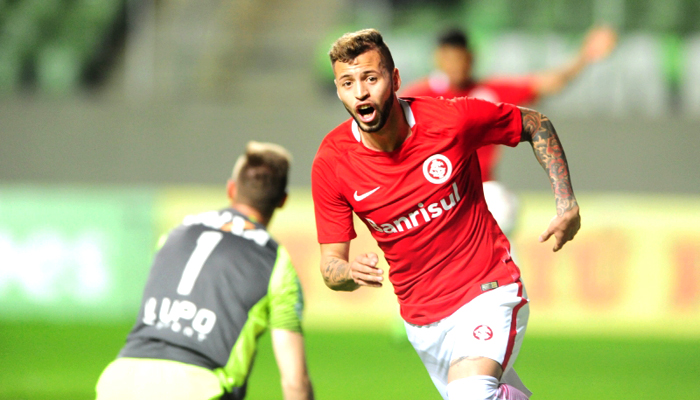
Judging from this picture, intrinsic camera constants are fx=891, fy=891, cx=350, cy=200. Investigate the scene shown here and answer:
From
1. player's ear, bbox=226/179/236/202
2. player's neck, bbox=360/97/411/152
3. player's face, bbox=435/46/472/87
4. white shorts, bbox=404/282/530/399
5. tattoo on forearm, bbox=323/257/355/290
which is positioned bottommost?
white shorts, bbox=404/282/530/399

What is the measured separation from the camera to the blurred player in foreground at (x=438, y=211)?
3.58 m

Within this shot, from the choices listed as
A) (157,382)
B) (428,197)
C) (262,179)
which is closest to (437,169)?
(428,197)

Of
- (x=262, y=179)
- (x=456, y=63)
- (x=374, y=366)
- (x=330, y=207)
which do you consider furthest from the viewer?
(x=374, y=366)

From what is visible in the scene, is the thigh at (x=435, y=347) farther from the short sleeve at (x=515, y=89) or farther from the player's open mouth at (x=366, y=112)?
the short sleeve at (x=515, y=89)

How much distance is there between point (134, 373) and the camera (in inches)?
135

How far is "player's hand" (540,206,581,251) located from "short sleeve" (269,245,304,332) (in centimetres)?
102

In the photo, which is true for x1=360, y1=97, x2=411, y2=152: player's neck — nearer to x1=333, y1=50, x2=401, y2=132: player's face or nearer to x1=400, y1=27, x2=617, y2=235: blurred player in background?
x1=333, y1=50, x2=401, y2=132: player's face

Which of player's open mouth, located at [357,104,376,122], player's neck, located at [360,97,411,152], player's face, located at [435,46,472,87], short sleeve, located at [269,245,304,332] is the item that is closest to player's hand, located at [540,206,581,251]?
player's neck, located at [360,97,411,152]

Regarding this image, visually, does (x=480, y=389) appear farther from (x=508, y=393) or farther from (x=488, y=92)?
(x=488, y=92)

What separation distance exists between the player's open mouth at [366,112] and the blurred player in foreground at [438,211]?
1cm

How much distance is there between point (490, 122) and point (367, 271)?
922 mm

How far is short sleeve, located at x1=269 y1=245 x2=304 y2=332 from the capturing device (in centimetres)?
356

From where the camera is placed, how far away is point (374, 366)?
7.66 metres

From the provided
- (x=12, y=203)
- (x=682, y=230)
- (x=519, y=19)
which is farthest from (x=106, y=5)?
(x=682, y=230)
